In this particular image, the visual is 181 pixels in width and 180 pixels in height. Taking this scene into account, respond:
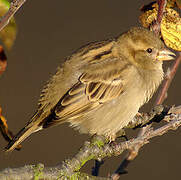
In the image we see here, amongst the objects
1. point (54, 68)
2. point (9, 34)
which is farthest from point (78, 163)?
point (54, 68)

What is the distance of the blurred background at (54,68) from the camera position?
22.9 feet

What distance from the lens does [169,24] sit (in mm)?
2613

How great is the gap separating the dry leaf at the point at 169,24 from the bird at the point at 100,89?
0.58 meters

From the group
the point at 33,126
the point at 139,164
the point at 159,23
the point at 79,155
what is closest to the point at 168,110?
the point at 159,23

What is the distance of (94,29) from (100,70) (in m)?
4.96

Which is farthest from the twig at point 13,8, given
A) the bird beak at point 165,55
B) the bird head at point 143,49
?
the bird beak at point 165,55

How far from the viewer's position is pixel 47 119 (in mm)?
3279

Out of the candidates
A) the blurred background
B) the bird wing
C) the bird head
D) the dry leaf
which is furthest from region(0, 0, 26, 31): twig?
the blurred background

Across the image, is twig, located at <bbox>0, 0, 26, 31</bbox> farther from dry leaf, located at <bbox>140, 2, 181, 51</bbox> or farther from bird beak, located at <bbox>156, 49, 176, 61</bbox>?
bird beak, located at <bbox>156, 49, 176, 61</bbox>

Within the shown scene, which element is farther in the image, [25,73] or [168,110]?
[25,73]

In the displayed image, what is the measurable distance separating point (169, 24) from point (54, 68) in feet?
17.2

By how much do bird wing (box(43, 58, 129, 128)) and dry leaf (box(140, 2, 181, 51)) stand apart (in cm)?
72

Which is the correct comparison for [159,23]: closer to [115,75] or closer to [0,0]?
[115,75]

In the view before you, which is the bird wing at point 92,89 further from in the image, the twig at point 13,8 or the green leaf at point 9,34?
the twig at point 13,8
